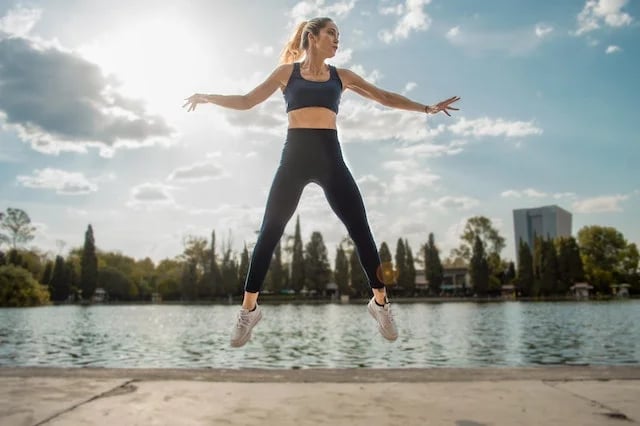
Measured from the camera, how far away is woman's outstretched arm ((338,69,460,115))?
3.82 metres

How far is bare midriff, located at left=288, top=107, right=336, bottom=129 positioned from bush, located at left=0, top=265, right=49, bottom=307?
65.6m

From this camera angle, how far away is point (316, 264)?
292ft

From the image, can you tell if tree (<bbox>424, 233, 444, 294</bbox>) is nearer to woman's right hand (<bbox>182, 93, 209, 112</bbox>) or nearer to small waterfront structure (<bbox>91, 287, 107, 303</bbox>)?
small waterfront structure (<bbox>91, 287, 107, 303</bbox>)

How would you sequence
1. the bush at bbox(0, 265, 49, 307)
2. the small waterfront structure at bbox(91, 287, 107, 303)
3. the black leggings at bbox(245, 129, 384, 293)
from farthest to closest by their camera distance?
the small waterfront structure at bbox(91, 287, 107, 303), the bush at bbox(0, 265, 49, 307), the black leggings at bbox(245, 129, 384, 293)

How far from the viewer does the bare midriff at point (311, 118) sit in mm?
3453

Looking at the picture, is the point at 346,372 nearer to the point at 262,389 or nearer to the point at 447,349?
the point at 262,389

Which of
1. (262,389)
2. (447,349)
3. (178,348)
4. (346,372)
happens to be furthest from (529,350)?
(262,389)

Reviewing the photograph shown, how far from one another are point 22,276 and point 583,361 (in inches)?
2400

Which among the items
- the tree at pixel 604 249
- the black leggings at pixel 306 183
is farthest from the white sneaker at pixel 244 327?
the tree at pixel 604 249

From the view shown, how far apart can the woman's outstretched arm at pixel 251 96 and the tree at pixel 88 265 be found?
91.1 m

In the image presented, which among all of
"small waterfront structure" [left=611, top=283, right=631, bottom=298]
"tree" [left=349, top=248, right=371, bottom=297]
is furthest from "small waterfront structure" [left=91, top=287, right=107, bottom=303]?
"small waterfront structure" [left=611, top=283, right=631, bottom=298]

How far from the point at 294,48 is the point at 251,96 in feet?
2.00

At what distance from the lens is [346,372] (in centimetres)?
505

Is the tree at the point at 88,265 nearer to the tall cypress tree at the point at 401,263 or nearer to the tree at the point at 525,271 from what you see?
the tall cypress tree at the point at 401,263
